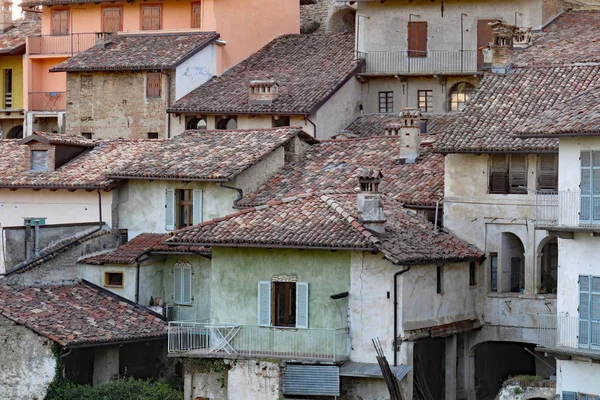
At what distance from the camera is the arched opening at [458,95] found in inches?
2542

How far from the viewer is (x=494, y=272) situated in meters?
49.9

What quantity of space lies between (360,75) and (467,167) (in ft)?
52.8

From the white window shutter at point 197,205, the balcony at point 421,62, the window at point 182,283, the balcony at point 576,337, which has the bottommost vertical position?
the balcony at point 576,337

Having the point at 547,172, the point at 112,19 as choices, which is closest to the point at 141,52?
the point at 112,19

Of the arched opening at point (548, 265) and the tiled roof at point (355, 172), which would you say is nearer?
the arched opening at point (548, 265)

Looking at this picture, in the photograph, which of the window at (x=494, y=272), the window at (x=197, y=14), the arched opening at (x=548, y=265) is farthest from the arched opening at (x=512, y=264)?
the window at (x=197, y=14)

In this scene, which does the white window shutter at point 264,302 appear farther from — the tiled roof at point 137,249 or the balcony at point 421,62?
the balcony at point 421,62

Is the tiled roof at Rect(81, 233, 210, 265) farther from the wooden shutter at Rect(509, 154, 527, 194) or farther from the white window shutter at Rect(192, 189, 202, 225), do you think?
the wooden shutter at Rect(509, 154, 527, 194)

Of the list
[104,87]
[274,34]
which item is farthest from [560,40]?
[104,87]

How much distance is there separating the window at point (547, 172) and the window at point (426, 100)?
17.0 meters

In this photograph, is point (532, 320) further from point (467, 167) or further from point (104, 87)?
point (104, 87)

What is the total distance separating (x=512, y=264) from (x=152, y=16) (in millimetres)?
24428

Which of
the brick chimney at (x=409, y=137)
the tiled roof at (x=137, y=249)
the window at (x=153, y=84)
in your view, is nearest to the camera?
the brick chimney at (x=409, y=137)

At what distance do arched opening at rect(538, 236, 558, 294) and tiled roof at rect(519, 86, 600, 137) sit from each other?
5348 mm
